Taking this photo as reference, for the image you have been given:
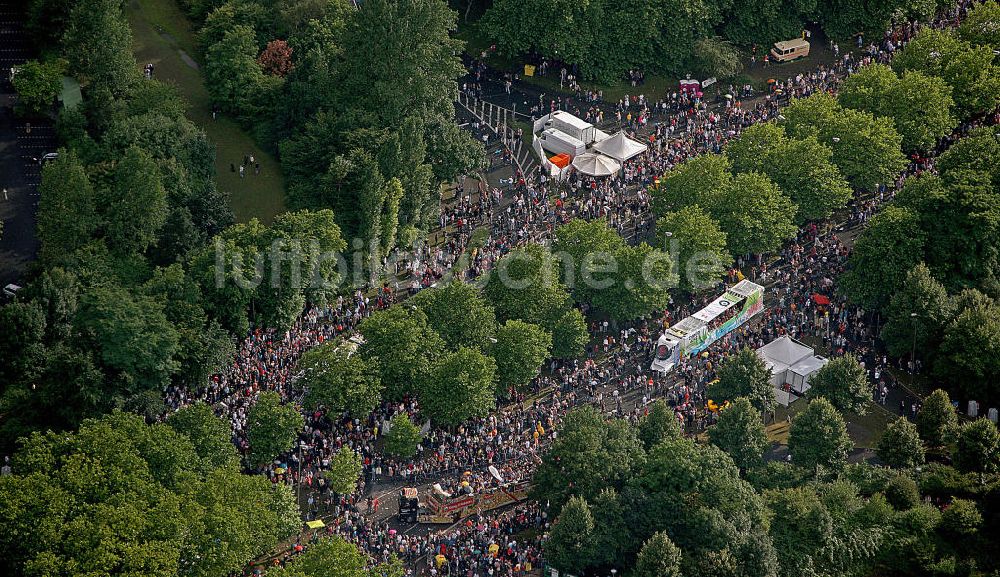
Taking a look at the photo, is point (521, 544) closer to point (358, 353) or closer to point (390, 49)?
point (358, 353)

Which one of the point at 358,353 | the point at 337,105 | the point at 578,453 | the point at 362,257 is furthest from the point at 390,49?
the point at 578,453

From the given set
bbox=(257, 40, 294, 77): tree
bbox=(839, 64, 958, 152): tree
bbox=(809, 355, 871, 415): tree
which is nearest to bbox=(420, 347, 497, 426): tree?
bbox=(809, 355, 871, 415): tree

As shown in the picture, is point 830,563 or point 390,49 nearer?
point 830,563

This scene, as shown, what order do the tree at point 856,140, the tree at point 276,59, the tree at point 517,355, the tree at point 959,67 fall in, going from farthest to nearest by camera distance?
the tree at point 959,67, the tree at point 276,59, the tree at point 856,140, the tree at point 517,355

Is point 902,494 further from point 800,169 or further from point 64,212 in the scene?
point 64,212

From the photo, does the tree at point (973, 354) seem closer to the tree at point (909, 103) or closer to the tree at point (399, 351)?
the tree at point (909, 103)

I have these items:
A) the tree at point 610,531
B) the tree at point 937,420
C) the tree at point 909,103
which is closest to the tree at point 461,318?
the tree at point 610,531

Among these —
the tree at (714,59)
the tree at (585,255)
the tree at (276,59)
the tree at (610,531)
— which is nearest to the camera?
the tree at (610,531)
